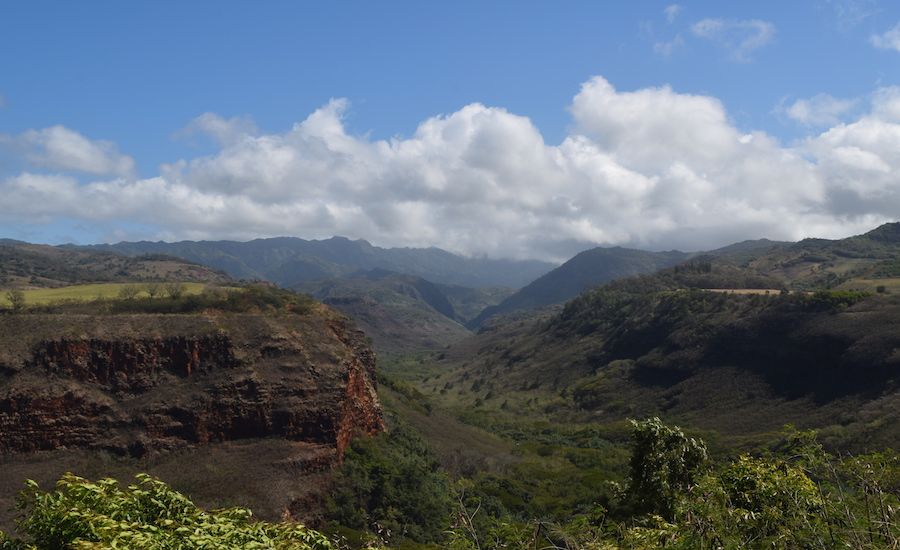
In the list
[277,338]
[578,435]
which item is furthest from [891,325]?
[277,338]

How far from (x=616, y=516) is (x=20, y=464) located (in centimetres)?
3840

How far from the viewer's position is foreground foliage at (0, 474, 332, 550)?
9031 millimetres

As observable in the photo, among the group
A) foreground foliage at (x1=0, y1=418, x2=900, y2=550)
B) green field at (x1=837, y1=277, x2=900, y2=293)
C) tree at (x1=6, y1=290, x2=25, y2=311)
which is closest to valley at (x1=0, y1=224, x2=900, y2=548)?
Answer: foreground foliage at (x1=0, y1=418, x2=900, y2=550)

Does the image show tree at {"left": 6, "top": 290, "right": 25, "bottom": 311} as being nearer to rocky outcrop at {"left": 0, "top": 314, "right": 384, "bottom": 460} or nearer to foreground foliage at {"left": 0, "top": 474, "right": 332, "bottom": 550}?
rocky outcrop at {"left": 0, "top": 314, "right": 384, "bottom": 460}

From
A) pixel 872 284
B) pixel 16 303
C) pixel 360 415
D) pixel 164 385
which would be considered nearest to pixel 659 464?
pixel 360 415

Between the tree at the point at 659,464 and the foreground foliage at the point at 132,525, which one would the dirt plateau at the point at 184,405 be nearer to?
the tree at the point at 659,464

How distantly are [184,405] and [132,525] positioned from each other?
38.5 m

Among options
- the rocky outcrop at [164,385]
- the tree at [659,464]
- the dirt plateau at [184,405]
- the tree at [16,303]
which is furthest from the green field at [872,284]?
the tree at [16,303]

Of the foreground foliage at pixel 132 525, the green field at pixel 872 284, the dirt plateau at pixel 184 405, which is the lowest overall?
the dirt plateau at pixel 184 405

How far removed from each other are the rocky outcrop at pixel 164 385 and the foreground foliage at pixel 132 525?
35.0 metres

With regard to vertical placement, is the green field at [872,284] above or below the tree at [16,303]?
above

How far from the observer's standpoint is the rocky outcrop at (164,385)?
136 ft

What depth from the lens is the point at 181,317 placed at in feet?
167

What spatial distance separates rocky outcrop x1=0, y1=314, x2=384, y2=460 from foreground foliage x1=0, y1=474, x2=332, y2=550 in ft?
115
